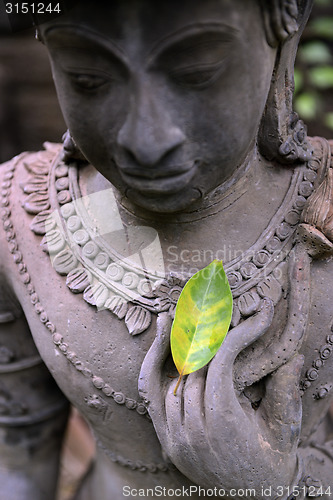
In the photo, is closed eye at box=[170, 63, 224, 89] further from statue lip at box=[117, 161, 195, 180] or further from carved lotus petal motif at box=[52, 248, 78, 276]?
carved lotus petal motif at box=[52, 248, 78, 276]

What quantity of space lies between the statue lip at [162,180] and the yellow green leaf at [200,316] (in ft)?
0.44

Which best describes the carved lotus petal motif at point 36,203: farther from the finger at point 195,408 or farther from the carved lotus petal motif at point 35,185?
the finger at point 195,408

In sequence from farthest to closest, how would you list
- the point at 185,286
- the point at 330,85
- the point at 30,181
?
the point at 330,85, the point at 30,181, the point at 185,286

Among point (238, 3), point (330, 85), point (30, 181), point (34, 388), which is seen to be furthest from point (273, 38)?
point (330, 85)

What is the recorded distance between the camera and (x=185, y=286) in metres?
0.89

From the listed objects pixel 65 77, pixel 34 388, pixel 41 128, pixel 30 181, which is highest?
pixel 65 77

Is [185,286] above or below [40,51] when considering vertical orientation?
below

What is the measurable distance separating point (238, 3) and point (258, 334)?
0.44 meters

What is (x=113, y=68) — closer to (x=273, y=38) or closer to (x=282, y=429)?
(x=273, y=38)

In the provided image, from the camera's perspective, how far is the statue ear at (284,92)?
0.81 meters

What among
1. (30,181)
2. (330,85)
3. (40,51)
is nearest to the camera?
(30,181)

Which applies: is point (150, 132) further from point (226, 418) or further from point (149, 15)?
point (226, 418)

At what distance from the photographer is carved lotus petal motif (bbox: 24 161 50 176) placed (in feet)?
3.63

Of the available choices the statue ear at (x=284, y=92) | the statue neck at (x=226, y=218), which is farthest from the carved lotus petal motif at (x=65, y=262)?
the statue ear at (x=284, y=92)
